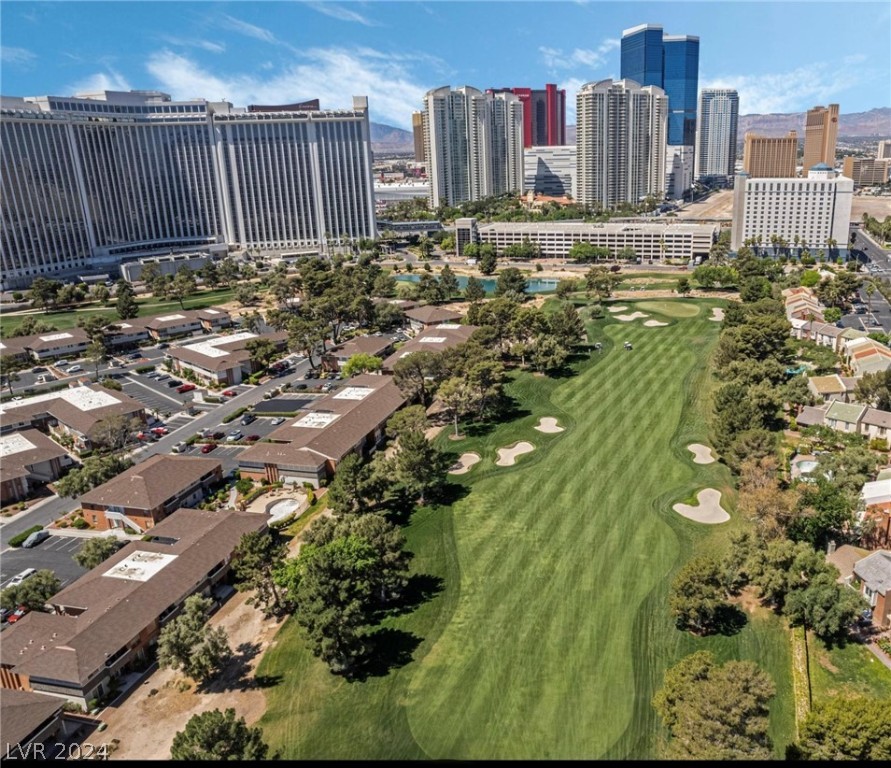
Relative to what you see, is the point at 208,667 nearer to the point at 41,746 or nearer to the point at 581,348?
the point at 41,746

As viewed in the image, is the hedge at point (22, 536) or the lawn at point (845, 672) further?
the hedge at point (22, 536)

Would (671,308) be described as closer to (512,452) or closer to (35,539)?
(512,452)

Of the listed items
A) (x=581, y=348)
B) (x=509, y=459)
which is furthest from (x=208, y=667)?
(x=581, y=348)

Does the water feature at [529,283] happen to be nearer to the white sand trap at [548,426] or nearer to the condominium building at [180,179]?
the condominium building at [180,179]

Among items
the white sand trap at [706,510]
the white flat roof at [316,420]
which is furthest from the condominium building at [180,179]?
the white sand trap at [706,510]

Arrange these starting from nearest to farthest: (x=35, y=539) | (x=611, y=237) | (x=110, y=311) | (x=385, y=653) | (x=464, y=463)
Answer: (x=385, y=653) → (x=35, y=539) → (x=464, y=463) → (x=110, y=311) → (x=611, y=237)

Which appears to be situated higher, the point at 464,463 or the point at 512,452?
the point at 512,452

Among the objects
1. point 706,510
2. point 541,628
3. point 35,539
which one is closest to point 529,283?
point 706,510
